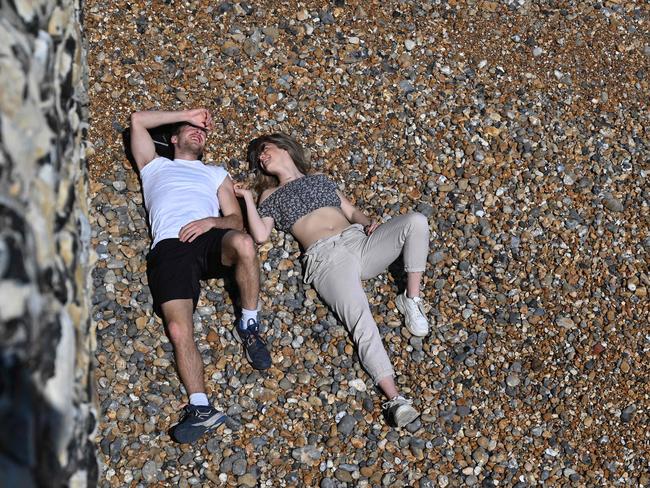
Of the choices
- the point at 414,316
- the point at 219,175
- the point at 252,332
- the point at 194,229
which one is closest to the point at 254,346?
the point at 252,332

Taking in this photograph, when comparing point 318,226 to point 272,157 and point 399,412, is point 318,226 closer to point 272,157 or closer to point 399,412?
point 272,157

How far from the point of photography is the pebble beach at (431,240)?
5691mm

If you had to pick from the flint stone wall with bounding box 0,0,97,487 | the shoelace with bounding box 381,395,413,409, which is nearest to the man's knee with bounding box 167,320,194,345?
the shoelace with bounding box 381,395,413,409

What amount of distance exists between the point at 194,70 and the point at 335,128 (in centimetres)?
133

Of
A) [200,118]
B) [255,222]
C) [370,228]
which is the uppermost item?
[200,118]

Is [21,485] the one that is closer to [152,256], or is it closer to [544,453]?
[152,256]

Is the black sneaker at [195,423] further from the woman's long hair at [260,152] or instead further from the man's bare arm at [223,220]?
the woman's long hair at [260,152]

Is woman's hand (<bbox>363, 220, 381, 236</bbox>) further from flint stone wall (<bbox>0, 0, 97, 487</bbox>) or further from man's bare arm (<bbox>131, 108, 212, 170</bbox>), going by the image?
flint stone wall (<bbox>0, 0, 97, 487</bbox>)

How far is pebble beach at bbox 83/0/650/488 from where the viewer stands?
5.69 meters

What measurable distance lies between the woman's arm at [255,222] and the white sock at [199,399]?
135cm

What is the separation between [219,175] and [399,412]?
235 cm

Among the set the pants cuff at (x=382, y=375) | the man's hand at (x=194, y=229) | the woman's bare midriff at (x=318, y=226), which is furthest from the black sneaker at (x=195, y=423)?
the woman's bare midriff at (x=318, y=226)

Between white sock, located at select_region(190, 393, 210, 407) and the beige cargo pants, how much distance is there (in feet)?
3.73

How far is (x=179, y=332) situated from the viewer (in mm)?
5742
